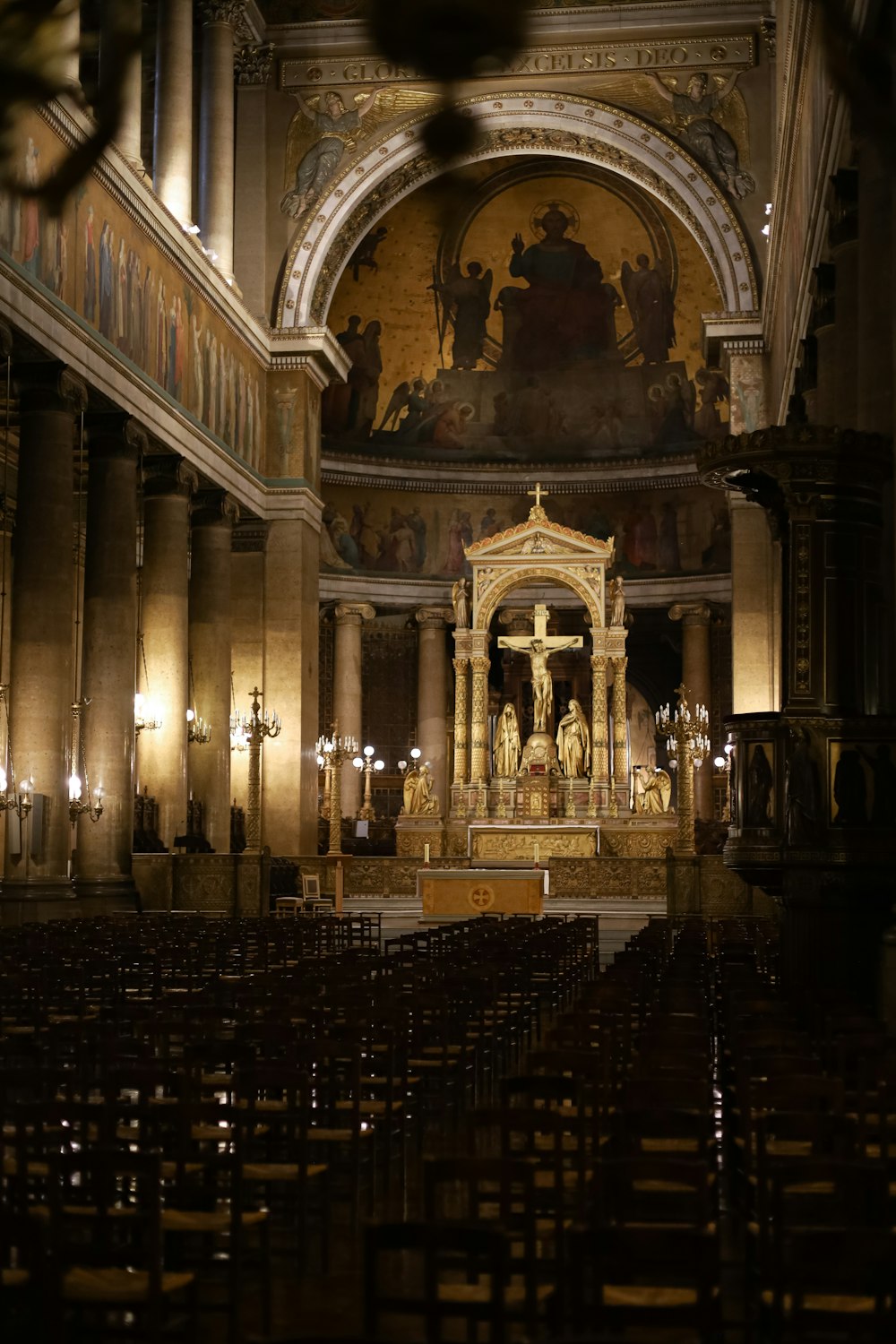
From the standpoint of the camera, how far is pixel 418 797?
148ft

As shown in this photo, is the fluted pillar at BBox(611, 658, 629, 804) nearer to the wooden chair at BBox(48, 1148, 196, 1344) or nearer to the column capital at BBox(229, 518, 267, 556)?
the column capital at BBox(229, 518, 267, 556)

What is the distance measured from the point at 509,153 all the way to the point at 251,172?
664 centimetres

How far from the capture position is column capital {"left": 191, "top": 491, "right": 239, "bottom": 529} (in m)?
40.0

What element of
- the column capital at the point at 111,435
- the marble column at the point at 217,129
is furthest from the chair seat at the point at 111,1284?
the marble column at the point at 217,129

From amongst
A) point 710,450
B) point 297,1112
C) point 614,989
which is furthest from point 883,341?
point 297,1112

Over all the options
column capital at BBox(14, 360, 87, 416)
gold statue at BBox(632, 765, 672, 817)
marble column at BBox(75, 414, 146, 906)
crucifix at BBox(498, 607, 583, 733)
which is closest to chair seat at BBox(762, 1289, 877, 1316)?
column capital at BBox(14, 360, 87, 416)

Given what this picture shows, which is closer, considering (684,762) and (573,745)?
(684,762)

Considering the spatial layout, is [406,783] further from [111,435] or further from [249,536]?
[111,435]

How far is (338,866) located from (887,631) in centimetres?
1911

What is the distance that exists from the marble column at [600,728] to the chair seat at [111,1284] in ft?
125

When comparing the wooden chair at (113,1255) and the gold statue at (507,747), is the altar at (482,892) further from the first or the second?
the wooden chair at (113,1255)

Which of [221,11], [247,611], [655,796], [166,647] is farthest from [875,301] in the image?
[221,11]

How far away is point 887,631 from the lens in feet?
63.7

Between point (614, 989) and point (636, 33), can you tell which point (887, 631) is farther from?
point (636, 33)
